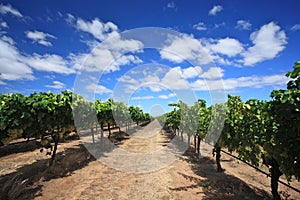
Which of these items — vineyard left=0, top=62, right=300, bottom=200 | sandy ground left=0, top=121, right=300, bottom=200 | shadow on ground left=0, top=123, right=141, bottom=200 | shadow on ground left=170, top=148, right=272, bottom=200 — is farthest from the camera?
shadow on ground left=170, top=148, right=272, bottom=200

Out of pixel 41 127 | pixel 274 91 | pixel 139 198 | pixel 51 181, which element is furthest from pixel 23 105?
pixel 274 91

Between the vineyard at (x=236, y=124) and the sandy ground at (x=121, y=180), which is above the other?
the vineyard at (x=236, y=124)

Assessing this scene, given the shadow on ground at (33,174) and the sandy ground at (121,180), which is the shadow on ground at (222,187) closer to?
the sandy ground at (121,180)

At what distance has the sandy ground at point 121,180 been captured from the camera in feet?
26.8

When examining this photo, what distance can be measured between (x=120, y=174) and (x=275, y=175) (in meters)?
7.92

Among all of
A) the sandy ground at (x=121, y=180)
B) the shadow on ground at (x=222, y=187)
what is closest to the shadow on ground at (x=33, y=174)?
the sandy ground at (x=121, y=180)

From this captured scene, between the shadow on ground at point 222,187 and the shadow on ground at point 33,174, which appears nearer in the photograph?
the shadow on ground at point 33,174

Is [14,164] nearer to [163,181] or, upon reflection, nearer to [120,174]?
[120,174]

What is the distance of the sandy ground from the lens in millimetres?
8180

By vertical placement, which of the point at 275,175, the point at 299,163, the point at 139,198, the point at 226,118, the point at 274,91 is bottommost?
the point at 139,198

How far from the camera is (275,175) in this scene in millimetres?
7422

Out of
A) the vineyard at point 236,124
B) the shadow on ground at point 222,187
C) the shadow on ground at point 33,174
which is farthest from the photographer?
the shadow on ground at point 222,187

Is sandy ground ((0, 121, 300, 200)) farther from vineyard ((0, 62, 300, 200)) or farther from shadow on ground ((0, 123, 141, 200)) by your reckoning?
vineyard ((0, 62, 300, 200))

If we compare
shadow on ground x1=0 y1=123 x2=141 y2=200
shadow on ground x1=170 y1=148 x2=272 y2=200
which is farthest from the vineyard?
shadow on ground x1=170 y1=148 x2=272 y2=200
